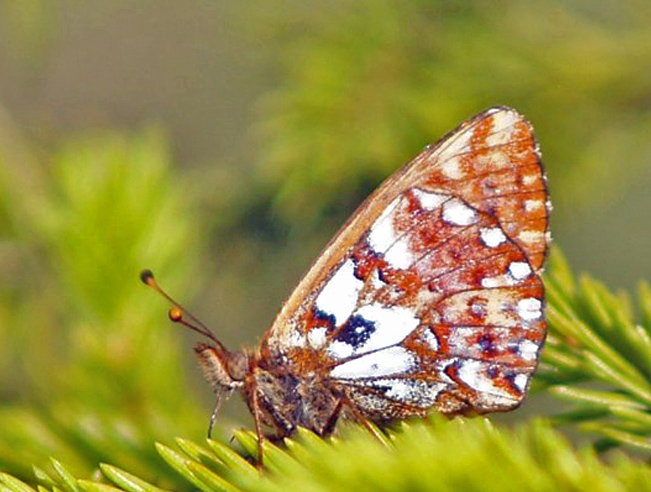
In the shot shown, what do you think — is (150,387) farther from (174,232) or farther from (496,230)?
(496,230)

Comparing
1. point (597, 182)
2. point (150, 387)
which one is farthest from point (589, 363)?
point (597, 182)

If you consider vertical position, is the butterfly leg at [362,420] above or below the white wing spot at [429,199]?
below

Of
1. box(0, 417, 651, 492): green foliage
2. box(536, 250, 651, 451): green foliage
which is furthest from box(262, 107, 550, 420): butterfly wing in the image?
box(0, 417, 651, 492): green foliage

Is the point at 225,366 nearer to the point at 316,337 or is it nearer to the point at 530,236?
the point at 316,337

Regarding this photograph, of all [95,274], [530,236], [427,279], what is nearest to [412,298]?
[427,279]

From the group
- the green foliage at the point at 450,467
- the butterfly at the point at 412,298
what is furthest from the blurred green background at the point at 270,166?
the green foliage at the point at 450,467

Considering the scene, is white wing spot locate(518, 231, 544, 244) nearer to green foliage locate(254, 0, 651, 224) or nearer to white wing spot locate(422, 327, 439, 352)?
white wing spot locate(422, 327, 439, 352)

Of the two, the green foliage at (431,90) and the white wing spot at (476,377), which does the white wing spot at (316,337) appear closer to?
the white wing spot at (476,377)
